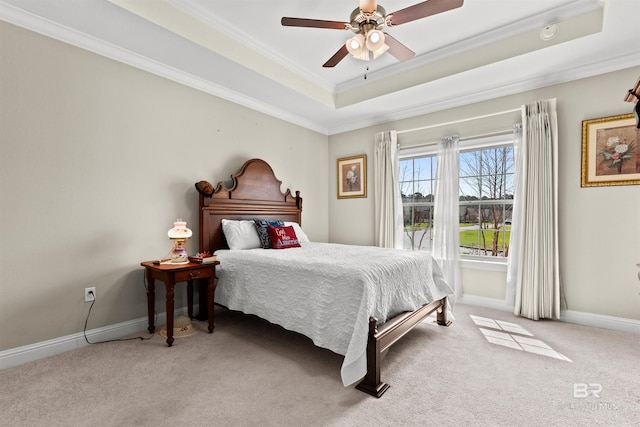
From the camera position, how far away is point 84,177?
98.9 inches

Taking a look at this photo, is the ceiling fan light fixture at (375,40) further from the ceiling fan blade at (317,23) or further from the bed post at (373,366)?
the bed post at (373,366)

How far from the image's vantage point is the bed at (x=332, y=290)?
1877 mm

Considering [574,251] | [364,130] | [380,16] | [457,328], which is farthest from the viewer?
[364,130]

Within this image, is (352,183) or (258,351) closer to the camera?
(258,351)

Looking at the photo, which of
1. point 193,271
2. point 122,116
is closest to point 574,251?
point 193,271

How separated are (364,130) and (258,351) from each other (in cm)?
362

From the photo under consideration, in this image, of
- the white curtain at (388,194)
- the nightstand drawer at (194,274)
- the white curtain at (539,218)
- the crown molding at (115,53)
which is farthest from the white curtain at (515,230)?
the nightstand drawer at (194,274)

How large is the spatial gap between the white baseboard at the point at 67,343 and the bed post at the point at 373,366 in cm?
216

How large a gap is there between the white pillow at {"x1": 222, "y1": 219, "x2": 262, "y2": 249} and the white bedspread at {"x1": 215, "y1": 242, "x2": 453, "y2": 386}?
0.25 metres

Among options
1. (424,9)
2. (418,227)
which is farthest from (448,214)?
(424,9)

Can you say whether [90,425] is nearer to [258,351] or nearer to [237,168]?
[258,351]

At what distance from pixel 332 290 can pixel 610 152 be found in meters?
3.12

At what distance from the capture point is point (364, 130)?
4730 millimetres

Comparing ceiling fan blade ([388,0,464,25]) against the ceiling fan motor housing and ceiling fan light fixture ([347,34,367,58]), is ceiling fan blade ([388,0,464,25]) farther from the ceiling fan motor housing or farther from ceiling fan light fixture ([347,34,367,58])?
ceiling fan light fixture ([347,34,367,58])
